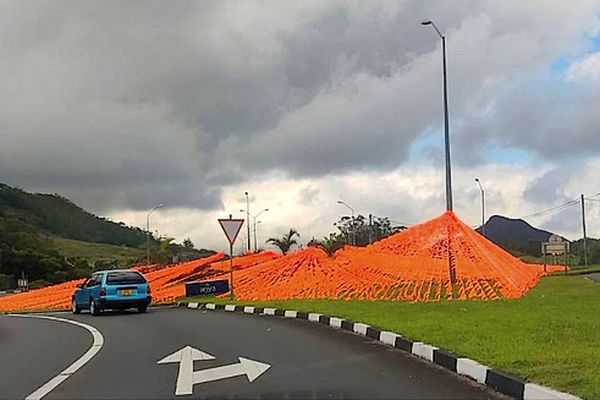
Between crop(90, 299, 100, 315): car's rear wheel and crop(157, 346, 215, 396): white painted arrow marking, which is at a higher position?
crop(90, 299, 100, 315): car's rear wheel

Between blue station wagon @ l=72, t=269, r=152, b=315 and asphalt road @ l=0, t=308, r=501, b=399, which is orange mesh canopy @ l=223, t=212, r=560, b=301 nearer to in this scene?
blue station wagon @ l=72, t=269, r=152, b=315

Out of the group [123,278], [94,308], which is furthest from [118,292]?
[94,308]

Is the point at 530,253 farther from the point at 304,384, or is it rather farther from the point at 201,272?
the point at 304,384

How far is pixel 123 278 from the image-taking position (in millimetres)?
27625

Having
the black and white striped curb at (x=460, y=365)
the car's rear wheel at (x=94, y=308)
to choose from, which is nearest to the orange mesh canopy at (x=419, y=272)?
the car's rear wheel at (x=94, y=308)

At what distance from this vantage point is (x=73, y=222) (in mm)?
145000

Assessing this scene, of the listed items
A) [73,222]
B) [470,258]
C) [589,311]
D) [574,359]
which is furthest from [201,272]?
[73,222]

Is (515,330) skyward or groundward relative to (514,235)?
groundward

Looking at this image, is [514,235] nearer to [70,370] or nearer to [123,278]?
[123,278]

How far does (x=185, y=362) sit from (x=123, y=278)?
15.3 meters

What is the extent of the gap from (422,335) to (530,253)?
75.0 m

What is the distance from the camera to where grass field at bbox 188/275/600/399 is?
9891 millimetres

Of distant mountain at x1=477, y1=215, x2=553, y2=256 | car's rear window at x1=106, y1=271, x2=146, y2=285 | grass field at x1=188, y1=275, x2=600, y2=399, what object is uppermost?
distant mountain at x1=477, y1=215, x2=553, y2=256

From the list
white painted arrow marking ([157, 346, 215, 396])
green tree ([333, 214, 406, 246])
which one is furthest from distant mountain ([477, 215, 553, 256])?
white painted arrow marking ([157, 346, 215, 396])
